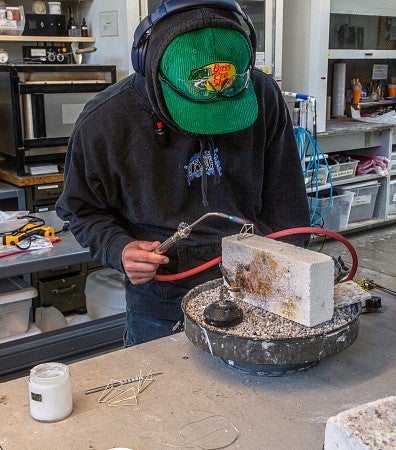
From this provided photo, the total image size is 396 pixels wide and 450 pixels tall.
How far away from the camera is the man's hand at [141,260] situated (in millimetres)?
1145

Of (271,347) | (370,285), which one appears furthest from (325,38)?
(271,347)

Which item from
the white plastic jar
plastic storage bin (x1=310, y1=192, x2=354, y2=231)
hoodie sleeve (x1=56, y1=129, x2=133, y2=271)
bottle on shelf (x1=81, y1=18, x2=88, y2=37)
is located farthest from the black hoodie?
plastic storage bin (x1=310, y1=192, x2=354, y2=231)

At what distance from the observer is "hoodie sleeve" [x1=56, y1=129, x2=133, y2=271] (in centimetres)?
130

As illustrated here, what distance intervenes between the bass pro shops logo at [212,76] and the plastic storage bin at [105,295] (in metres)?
1.51

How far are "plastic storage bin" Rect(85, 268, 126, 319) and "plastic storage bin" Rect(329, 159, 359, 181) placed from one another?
2002 mm

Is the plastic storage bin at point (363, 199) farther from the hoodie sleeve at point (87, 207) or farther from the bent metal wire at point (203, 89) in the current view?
the bent metal wire at point (203, 89)

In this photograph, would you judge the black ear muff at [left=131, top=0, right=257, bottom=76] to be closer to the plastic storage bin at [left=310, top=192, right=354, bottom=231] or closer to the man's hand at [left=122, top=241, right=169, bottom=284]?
the man's hand at [left=122, top=241, right=169, bottom=284]

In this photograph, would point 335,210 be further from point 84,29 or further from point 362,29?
point 84,29

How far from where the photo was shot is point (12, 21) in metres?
3.31

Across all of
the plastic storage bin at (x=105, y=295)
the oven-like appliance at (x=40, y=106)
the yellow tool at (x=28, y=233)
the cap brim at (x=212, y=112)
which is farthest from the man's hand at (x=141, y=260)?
the oven-like appliance at (x=40, y=106)

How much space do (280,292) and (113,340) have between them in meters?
1.26

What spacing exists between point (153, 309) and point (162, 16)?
2.10ft

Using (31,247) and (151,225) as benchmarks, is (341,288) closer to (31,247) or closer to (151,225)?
(151,225)

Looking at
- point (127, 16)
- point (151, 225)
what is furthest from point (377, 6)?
point (151, 225)
